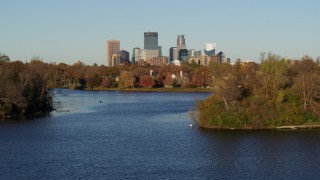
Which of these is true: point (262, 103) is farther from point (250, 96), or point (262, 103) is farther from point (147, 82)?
point (147, 82)

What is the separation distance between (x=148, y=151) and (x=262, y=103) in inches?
566

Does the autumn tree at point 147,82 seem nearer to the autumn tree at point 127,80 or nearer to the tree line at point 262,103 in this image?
the autumn tree at point 127,80

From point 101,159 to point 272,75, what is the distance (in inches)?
896

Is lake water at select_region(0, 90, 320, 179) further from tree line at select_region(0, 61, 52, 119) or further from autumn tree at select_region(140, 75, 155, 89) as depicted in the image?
autumn tree at select_region(140, 75, 155, 89)

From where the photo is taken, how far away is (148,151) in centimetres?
3419

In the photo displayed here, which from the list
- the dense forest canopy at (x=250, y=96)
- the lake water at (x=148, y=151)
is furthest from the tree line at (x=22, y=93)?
the lake water at (x=148, y=151)

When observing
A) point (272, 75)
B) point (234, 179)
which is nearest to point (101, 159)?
point (234, 179)

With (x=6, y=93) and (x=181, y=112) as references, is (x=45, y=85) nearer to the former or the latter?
(x=6, y=93)

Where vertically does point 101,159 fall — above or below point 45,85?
below

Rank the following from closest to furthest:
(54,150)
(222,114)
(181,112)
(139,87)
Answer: (54,150), (222,114), (181,112), (139,87)

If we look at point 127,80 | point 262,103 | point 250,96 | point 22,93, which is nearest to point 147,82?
point 127,80

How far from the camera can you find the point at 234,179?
26922 mm

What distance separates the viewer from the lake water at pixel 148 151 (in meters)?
28.3

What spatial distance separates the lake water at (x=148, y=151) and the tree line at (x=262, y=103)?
184 cm
